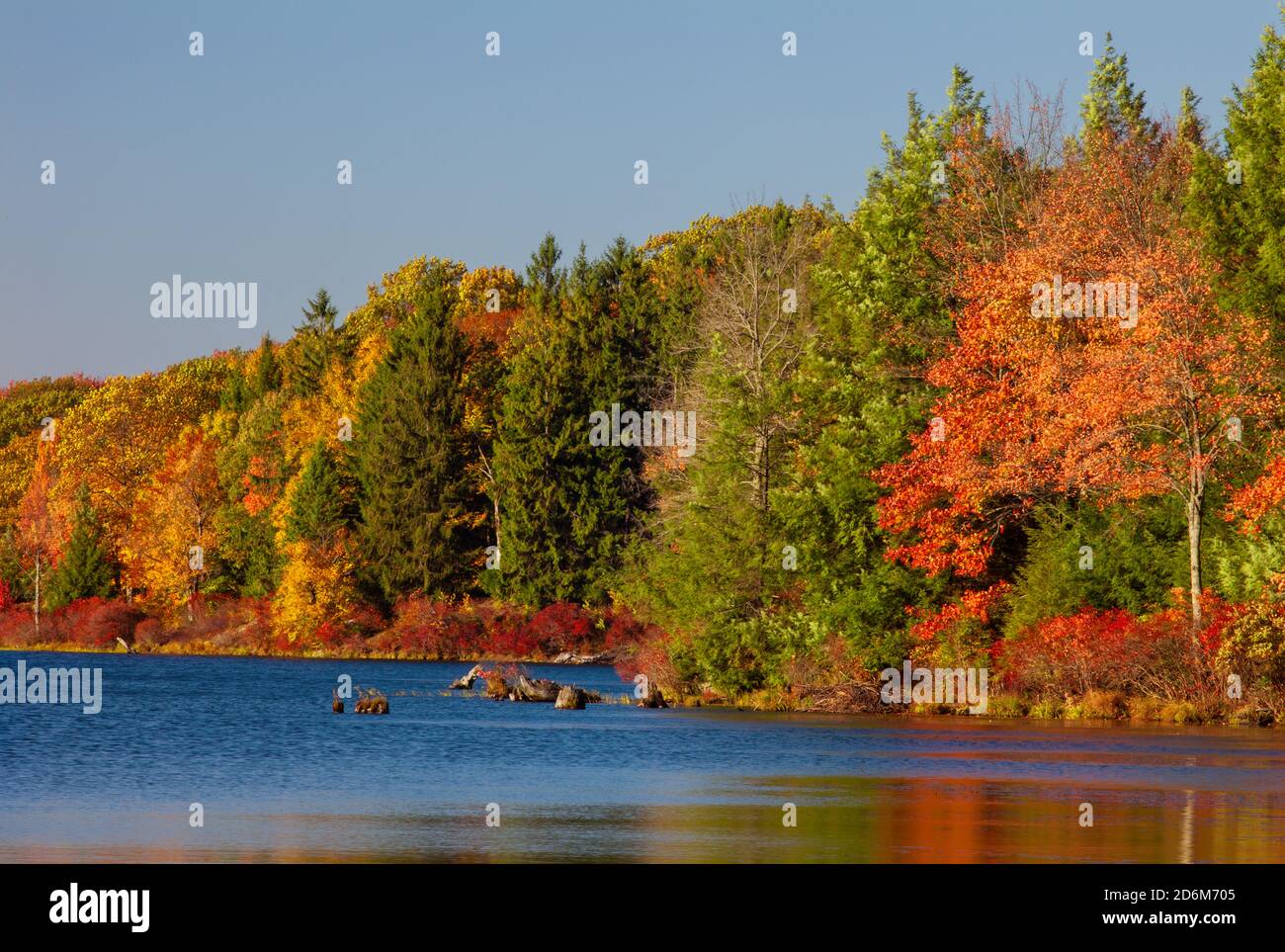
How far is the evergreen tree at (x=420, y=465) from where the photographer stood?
99.9 m

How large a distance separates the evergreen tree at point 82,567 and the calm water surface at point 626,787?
54847 millimetres

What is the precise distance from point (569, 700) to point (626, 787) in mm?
24738

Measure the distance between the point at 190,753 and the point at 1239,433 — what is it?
26525 millimetres

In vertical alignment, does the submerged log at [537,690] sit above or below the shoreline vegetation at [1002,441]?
below

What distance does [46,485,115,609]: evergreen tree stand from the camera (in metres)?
106

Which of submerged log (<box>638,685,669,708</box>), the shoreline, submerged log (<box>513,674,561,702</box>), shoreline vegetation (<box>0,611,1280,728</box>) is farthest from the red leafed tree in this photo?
submerged log (<box>513,674,561,702</box>)

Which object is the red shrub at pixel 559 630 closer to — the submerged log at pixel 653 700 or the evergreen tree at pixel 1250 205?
the submerged log at pixel 653 700

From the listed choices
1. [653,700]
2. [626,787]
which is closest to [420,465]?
[653,700]

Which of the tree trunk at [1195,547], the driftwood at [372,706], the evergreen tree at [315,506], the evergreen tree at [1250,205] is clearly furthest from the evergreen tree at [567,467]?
the tree trunk at [1195,547]

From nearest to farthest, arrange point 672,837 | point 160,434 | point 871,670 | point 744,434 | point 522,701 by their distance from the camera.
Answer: point 672,837, point 871,670, point 744,434, point 522,701, point 160,434

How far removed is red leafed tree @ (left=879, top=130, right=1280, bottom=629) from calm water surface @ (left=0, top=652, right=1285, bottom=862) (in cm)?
654

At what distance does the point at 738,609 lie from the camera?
2084 inches
